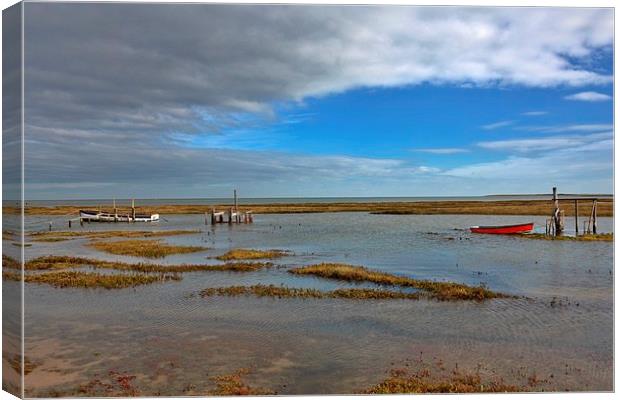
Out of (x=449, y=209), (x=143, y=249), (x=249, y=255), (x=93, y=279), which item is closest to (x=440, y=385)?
(x=93, y=279)

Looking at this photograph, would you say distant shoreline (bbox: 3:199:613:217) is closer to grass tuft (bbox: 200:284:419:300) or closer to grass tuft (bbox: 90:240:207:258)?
grass tuft (bbox: 90:240:207:258)

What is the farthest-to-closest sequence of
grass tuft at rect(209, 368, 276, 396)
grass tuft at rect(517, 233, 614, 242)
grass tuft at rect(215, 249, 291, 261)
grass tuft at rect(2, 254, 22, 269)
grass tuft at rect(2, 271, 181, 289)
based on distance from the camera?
grass tuft at rect(517, 233, 614, 242), grass tuft at rect(215, 249, 291, 261), grass tuft at rect(2, 271, 181, 289), grass tuft at rect(209, 368, 276, 396), grass tuft at rect(2, 254, 22, 269)

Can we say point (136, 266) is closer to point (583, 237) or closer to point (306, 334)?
point (306, 334)

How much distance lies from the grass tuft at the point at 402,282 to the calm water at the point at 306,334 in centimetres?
83

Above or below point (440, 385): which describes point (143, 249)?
above

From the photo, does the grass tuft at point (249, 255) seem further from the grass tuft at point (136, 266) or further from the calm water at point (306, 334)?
the calm water at point (306, 334)

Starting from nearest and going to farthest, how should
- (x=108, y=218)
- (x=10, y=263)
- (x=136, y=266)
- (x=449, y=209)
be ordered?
(x=10, y=263), (x=136, y=266), (x=108, y=218), (x=449, y=209)

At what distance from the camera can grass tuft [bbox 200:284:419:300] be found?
613 inches

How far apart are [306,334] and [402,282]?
704cm

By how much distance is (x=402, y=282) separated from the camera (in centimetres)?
1775

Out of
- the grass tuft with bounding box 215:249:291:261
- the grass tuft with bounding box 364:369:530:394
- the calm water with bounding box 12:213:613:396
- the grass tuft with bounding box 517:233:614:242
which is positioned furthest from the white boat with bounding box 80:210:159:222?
the grass tuft with bounding box 364:369:530:394

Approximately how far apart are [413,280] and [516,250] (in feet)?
44.9

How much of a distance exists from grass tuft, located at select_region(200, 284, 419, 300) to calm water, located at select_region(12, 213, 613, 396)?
67 centimetres

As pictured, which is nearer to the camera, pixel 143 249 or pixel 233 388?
pixel 233 388
